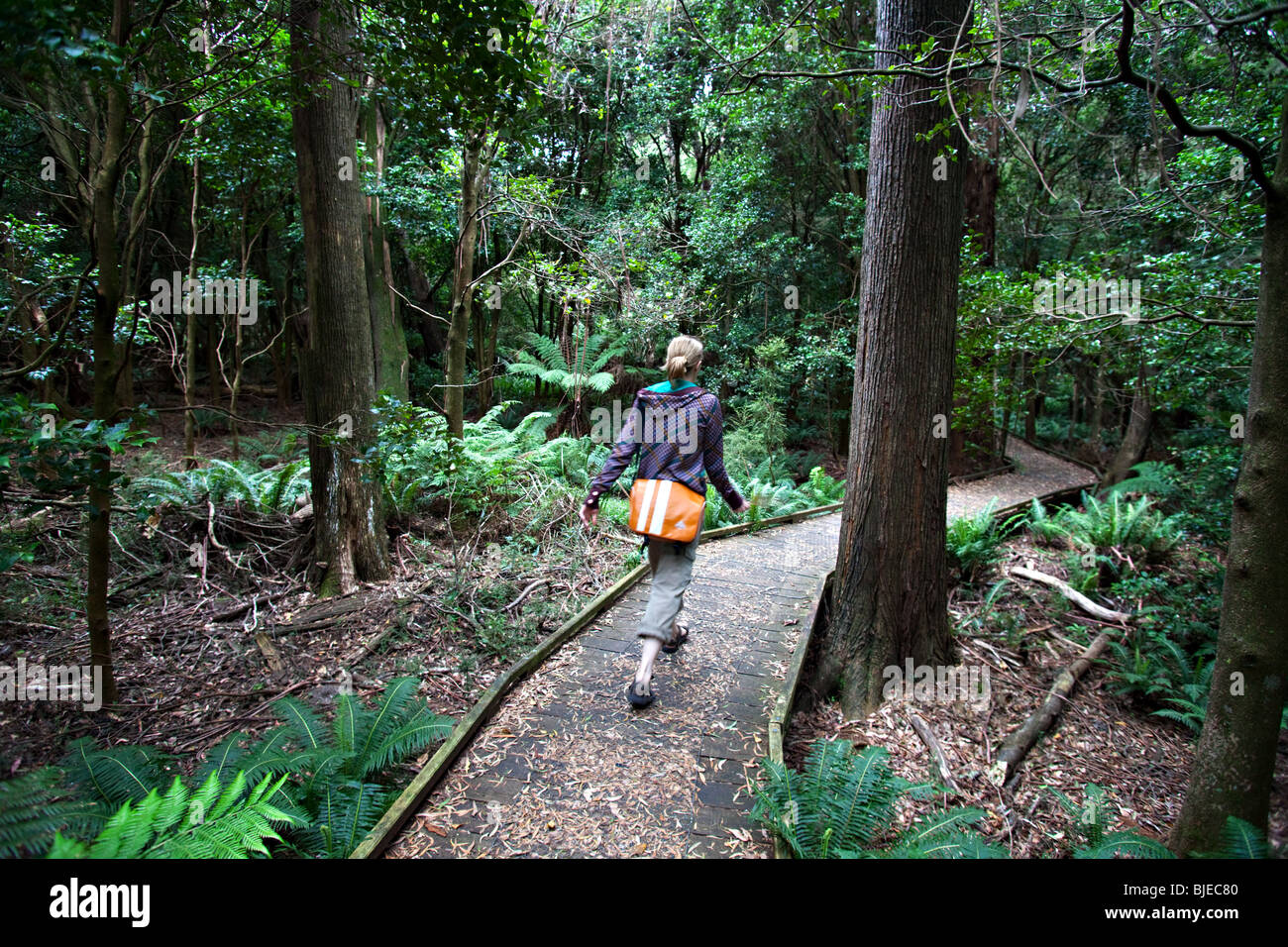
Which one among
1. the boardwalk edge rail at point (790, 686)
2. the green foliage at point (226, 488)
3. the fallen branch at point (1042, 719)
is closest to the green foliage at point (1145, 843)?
the fallen branch at point (1042, 719)

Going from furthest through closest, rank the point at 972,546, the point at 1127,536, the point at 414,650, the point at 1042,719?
the point at 1127,536
the point at 972,546
the point at 414,650
the point at 1042,719

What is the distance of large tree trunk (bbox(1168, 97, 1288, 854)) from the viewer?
2.93 meters

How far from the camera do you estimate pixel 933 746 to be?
4020 millimetres

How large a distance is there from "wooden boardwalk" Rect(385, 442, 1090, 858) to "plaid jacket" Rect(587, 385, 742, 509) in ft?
4.48

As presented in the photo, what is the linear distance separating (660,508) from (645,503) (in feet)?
0.35

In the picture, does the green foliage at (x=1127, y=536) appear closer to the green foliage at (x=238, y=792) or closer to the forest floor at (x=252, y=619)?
the forest floor at (x=252, y=619)

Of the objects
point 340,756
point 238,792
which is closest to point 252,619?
point 340,756

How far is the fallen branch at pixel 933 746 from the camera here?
3.85 metres

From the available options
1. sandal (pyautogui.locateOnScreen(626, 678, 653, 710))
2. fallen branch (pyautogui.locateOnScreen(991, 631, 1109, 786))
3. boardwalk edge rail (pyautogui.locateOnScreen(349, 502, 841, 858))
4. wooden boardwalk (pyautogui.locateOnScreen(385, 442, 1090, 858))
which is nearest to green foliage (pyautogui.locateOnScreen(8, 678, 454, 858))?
boardwalk edge rail (pyautogui.locateOnScreen(349, 502, 841, 858))

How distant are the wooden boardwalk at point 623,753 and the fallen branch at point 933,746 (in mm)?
973

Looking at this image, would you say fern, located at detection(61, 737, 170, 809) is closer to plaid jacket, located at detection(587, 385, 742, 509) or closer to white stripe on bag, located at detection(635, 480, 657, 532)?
plaid jacket, located at detection(587, 385, 742, 509)

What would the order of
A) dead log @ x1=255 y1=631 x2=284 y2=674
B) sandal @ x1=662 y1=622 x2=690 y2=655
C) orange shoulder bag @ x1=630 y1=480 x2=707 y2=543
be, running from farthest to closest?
dead log @ x1=255 y1=631 x2=284 y2=674
sandal @ x1=662 y1=622 x2=690 y2=655
orange shoulder bag @ x1=630 y1=480 x2=707 y2=543

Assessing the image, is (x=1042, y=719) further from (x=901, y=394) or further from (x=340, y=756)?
(x=340, y=756)
